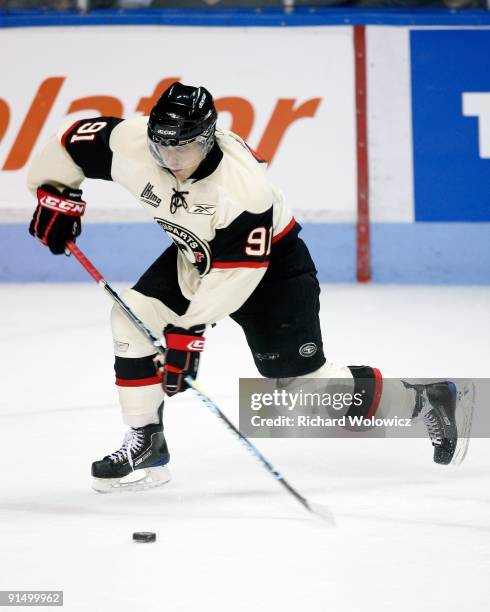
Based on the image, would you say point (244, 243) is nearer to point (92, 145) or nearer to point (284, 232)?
point (284, 232)

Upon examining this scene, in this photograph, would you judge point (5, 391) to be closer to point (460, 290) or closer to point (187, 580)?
point (187, 580)

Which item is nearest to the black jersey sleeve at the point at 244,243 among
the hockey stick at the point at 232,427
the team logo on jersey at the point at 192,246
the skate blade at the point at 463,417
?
the team logo on jersey at the point at 192,246

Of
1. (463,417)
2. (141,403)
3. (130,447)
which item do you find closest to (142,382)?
(141,403)

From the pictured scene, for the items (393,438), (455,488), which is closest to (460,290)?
(393,438)

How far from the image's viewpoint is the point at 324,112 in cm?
607

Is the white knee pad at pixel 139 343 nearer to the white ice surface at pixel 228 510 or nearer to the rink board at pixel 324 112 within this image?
the white ice surface at pixel 228 510

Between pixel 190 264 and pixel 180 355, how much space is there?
0.37 metres

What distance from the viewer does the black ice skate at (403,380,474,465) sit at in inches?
135

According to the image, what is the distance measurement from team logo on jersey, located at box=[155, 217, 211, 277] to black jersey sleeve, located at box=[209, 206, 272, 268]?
0.35ft

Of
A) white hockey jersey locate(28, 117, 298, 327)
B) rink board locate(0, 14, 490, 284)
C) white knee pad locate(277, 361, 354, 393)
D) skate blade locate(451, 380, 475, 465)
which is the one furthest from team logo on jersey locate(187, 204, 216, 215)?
rink board locate(0, 14, 490, 284)

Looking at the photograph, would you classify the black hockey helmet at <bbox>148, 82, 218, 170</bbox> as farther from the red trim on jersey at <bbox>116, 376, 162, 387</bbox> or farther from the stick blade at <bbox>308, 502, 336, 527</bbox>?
the stick blade at <bbox>308, 502, 336, 527</bbox>

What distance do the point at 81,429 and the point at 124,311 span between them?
743mm

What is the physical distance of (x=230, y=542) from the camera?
2.86 m

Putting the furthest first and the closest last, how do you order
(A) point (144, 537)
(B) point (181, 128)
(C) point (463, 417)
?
(C) point (463, 417) → (B) point (181, 128) → (A) point (144, 537)
